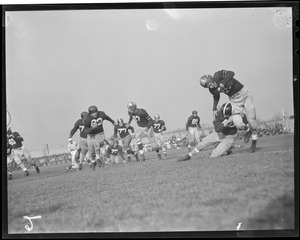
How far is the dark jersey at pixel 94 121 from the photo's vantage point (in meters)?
2.75

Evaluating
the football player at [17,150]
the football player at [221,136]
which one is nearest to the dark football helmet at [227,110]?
the football player at [221,136]

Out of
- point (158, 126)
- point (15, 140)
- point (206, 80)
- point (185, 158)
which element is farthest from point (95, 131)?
point (206, 80)

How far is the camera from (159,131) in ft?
9.14

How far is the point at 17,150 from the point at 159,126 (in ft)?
3.36

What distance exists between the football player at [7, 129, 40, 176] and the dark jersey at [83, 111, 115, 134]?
1.45 ft

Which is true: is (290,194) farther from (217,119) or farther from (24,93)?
(24,93)

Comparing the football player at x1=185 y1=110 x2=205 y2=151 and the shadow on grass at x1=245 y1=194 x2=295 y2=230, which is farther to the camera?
the football player at x1=185 y1=110 x2=205 y2=151

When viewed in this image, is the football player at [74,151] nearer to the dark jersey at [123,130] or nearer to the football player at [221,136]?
the dark jersey at [123,130]

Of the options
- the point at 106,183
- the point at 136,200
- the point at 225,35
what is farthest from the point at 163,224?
the point at 225,35

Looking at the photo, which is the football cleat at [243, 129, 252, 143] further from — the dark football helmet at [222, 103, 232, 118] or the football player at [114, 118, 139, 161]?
the football player at [114, 118, 139, 161]

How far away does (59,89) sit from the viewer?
8.96 feet

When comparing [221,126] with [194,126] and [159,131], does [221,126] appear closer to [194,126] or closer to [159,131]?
[194,126]

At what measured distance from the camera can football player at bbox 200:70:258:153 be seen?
2.73 m

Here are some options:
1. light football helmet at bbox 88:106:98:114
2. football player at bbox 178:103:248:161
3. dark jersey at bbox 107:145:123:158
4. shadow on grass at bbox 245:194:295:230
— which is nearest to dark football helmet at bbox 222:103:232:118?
football player at bbox 178:103:248:161
